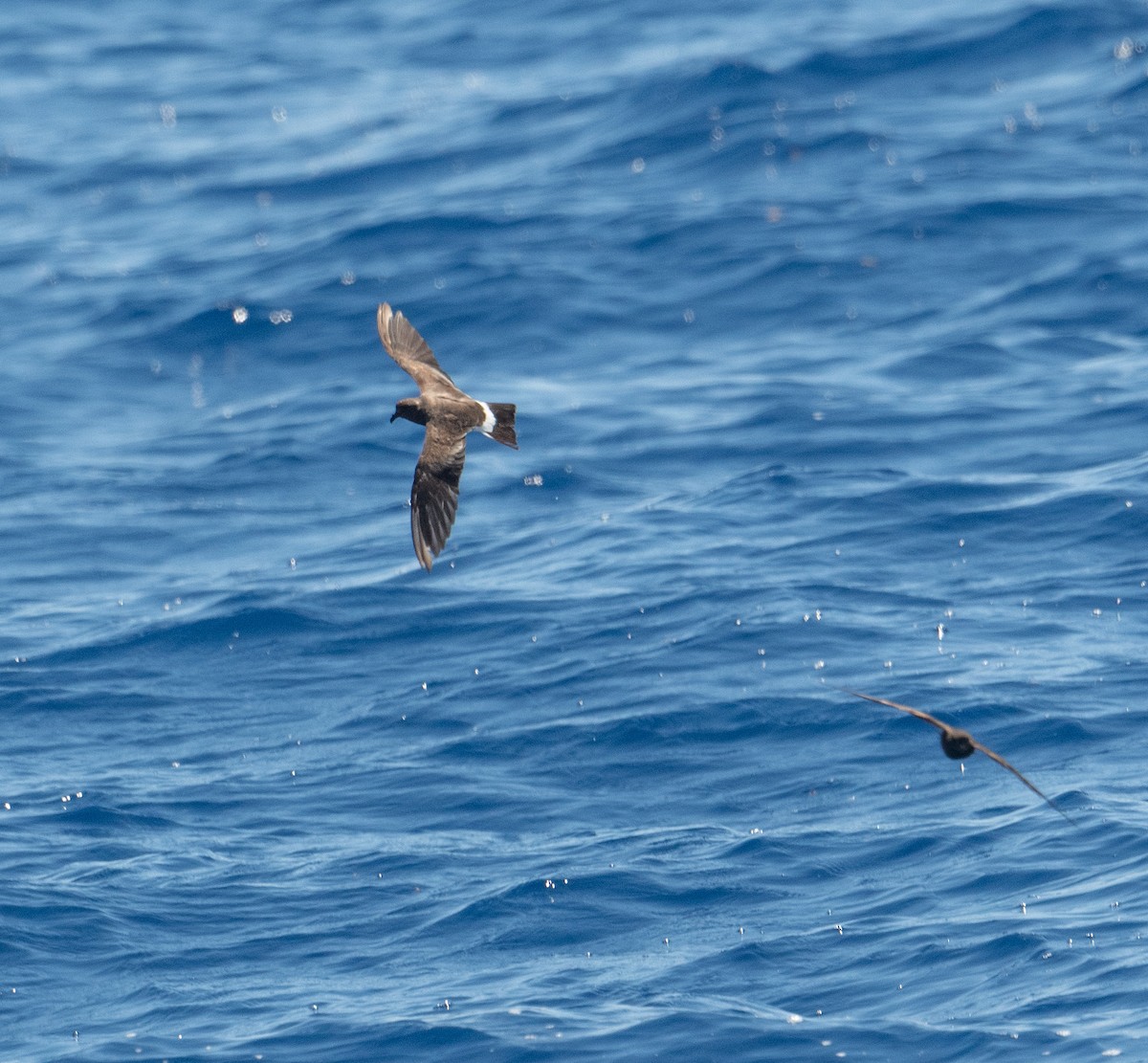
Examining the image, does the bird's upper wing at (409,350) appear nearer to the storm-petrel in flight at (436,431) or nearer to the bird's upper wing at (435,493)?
the storm-petrel in flight at (436,431)

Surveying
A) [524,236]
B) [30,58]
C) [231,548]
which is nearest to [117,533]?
[231,548]

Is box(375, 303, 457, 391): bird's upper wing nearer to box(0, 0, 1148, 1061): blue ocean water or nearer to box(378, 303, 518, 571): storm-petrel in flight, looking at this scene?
box(378, 303, 518, 571): storm-petrel in flight

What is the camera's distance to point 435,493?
9.44 m

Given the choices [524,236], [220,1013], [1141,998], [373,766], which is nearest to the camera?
[1141,998]

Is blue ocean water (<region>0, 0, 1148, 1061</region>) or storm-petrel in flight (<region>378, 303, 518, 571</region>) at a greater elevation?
storm-petrel in flight (<region>378, 303, 518, 571</region>)

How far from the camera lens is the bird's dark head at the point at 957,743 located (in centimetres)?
791

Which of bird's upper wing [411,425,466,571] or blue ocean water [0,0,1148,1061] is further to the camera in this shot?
blue ocean water [0,0,1148,1061]

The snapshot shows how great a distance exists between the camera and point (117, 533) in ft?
53.6

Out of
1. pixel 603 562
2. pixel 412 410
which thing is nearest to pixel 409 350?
pixel 412 410

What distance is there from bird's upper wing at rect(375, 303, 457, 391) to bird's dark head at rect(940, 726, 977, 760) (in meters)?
3.73

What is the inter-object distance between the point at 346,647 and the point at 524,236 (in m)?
6.93

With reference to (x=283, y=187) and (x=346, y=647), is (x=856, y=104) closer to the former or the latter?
(x=283, y=187)

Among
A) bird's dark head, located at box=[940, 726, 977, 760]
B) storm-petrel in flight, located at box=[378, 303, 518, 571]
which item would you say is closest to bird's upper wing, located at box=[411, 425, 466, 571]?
storm-petrel in flight, located at box=[378, 303, 518, 571]

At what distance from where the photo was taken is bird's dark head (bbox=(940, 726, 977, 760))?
791cm
